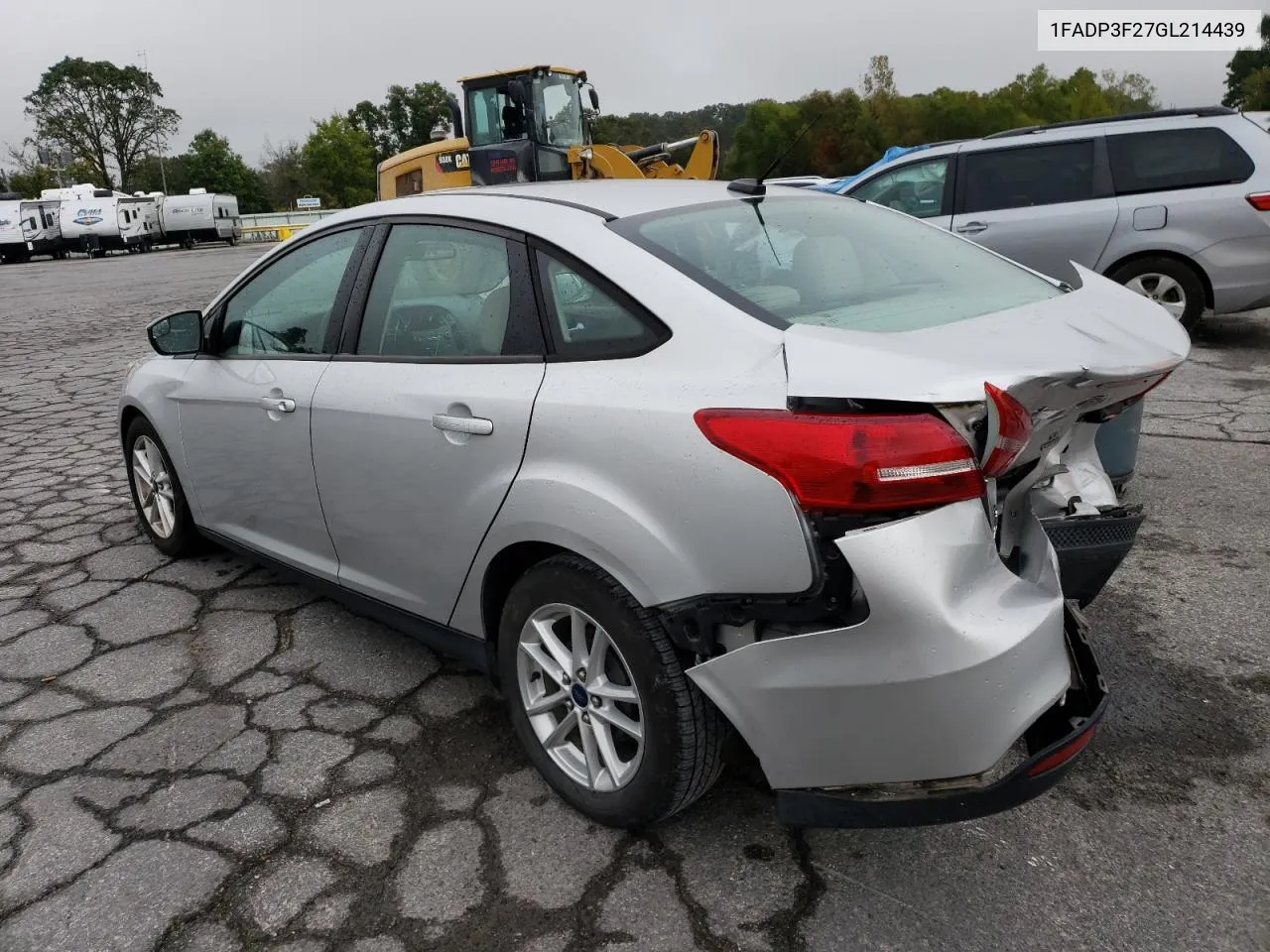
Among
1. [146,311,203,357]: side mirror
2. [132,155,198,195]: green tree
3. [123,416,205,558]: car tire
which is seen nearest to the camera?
[146,311,203,357]: side mirror

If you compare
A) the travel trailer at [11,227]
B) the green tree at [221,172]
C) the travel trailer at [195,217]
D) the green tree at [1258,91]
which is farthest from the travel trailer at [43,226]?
the green tree at [1258,91]

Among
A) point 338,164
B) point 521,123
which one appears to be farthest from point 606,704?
point 338,164

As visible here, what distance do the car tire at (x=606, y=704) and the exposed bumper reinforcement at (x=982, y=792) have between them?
0.25 metres

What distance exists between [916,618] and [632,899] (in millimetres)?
943

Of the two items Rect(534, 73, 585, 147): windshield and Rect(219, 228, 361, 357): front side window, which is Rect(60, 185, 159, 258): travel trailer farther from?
Rect(219, 228, 361, 357): front side window

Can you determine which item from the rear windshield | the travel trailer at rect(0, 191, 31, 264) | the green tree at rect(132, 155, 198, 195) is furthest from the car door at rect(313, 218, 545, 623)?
the green tree at rect(132, 155, 198, 195)

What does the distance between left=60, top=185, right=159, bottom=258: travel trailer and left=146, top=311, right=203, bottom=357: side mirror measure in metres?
40.8

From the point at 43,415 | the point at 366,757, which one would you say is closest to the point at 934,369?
the point at 366,757

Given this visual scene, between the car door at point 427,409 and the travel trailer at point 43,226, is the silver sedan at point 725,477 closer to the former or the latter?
the car door at point 427,409

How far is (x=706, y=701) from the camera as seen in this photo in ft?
7.02

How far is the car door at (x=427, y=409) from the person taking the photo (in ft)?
8.14

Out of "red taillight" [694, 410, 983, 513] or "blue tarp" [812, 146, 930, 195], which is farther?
"blue tarp" [812, 146, 930, 195]

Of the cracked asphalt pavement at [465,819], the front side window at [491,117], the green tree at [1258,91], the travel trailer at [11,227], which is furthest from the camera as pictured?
the green tree at [1258,91]

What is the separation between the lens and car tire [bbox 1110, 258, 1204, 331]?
7.61 metres
